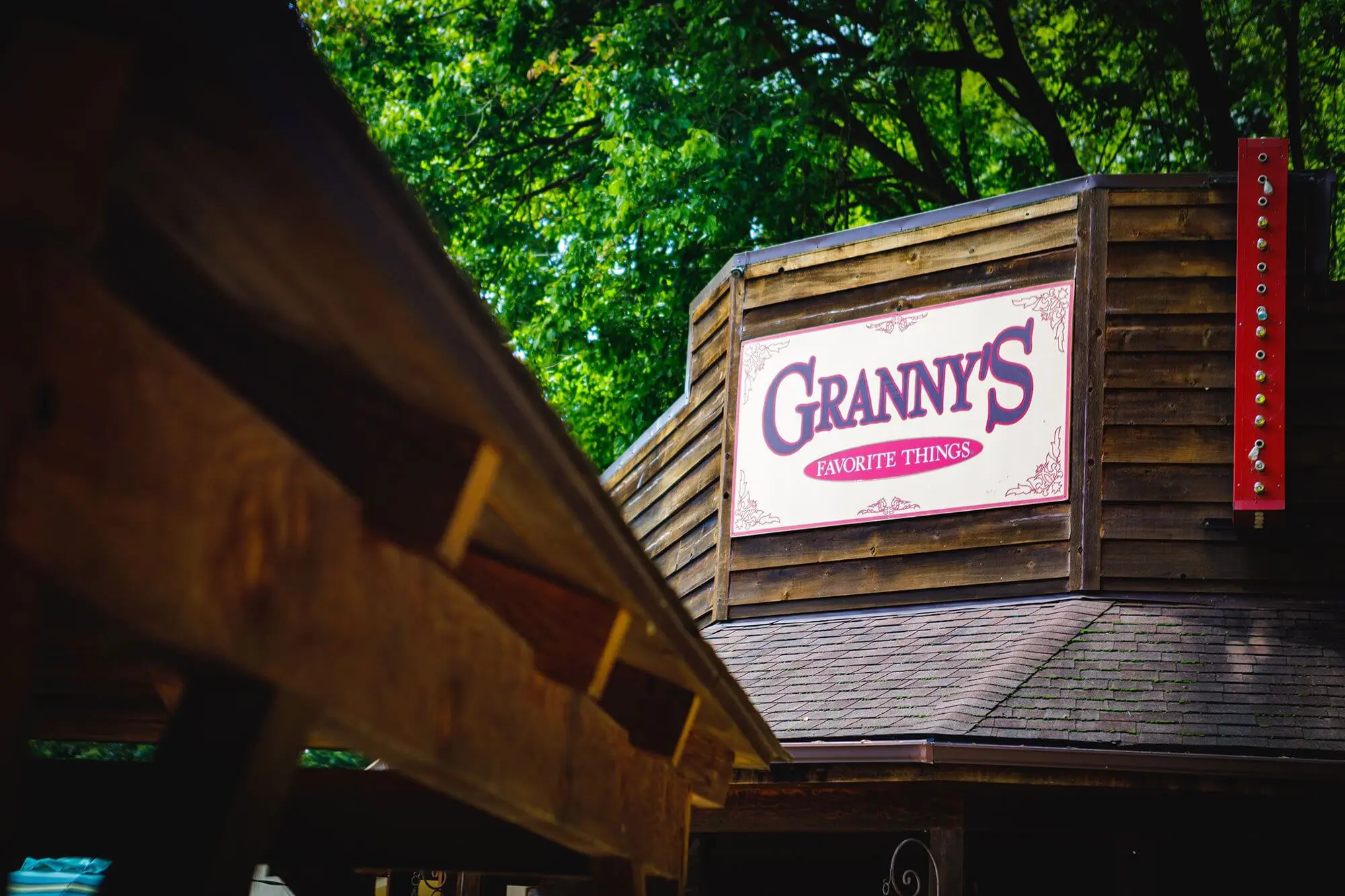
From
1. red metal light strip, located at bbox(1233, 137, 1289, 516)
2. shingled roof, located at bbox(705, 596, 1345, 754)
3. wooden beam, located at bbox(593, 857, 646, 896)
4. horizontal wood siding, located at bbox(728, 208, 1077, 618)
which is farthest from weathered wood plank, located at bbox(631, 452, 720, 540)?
wooden beam, located at bbox(593, 857, 646, 896)

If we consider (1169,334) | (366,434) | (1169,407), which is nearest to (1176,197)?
(1169,334)

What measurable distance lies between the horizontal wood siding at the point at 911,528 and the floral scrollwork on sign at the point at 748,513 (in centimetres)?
9

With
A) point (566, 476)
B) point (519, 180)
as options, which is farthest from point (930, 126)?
point (566, 476)

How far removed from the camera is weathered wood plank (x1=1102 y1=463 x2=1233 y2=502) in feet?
27.3

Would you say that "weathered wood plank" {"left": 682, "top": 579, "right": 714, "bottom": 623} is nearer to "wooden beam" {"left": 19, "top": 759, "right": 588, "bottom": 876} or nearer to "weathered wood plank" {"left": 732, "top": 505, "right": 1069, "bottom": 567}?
"weathered wood plank" {"left": 732, "top": 505, "right": 1069, "bottom": 567}

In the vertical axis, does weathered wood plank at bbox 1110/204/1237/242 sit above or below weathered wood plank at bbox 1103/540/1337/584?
above

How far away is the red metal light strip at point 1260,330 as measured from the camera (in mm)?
8102

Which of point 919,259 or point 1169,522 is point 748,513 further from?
point 1169,522

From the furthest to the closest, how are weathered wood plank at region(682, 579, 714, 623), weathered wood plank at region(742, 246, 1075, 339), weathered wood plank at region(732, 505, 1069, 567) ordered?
1. weathered wood plank at region(682, 579, 714, 623)
2. weathered wood plank at region(742, 246, 1075, 339)
3. weathered wood plank at region(732, 505, 1069, 567)

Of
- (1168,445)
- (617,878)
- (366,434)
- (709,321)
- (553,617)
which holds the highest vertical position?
(709,321)

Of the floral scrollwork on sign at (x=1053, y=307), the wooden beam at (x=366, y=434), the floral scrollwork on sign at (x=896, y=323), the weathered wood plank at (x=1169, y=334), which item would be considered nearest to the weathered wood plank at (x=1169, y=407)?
the weathered wood plank at (x=1169, y=334)

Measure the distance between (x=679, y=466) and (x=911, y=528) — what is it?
2470 millimetres

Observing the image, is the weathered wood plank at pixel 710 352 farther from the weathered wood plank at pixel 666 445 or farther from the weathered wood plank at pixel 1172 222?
the weathered wood plank at pixel 1172 222

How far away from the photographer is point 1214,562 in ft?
27.1
